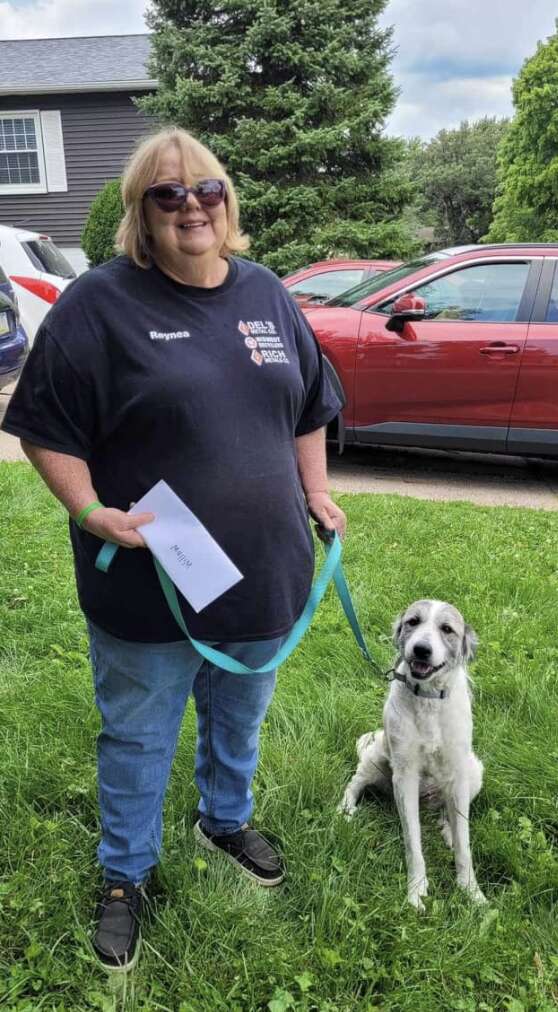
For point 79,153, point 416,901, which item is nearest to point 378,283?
point 416,901

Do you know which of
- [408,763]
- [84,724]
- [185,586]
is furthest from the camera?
[84,724]

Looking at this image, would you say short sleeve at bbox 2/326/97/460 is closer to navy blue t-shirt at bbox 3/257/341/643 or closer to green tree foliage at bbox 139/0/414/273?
navy blue t-shirt at bbox 3/257/341/643

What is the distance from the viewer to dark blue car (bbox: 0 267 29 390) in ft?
24.3

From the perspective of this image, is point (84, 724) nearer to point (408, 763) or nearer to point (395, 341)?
point (408, 763)

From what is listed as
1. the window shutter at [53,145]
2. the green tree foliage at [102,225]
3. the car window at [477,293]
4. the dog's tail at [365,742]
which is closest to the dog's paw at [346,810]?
the dog's tail at [365,742]

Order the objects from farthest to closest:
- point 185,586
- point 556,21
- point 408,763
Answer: point 556,21
point 408,763
point 185,586

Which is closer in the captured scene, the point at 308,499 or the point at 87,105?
the point at 308,499

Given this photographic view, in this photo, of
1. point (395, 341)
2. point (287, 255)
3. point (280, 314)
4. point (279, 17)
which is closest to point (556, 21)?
point (279, 17)

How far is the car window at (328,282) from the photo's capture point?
8236mm

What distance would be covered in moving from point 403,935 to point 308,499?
1.21 m

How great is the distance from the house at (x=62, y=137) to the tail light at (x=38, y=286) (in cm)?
825

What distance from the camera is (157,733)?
6.13ft

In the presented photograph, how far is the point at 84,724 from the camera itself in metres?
2.71

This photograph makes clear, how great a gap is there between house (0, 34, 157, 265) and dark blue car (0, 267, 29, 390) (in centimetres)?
961
